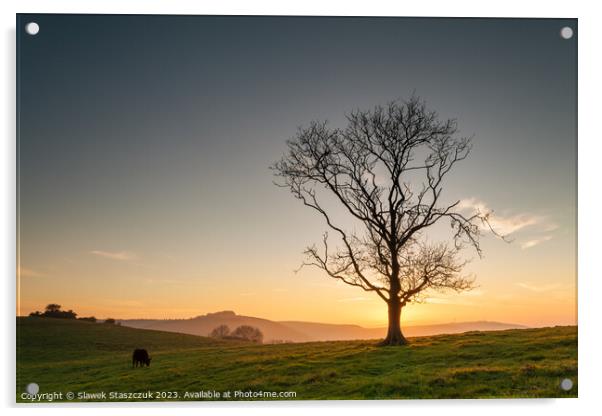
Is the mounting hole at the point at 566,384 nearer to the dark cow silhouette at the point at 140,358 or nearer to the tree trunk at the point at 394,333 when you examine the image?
the tree trunk at the point at 394,333

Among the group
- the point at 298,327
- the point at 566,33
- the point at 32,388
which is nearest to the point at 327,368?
the point at 298,327

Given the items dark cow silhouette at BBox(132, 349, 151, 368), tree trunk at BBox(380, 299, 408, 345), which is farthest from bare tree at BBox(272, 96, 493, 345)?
dark cow silhouette at BBox(132, 349, 151, 368)

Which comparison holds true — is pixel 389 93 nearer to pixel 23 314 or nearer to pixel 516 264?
pixel 516 264

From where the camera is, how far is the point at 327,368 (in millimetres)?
13273

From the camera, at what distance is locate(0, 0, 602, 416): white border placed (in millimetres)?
12320

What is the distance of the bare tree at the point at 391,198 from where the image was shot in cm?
1377

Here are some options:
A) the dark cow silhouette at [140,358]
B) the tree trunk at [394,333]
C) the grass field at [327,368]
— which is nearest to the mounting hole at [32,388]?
the grass field at [327,368]

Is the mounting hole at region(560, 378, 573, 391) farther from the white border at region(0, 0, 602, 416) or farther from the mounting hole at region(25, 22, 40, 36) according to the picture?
the mounting hole at region(25, 22, 40, 36)

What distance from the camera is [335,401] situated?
12.5m

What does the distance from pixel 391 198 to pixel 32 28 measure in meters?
8.47
